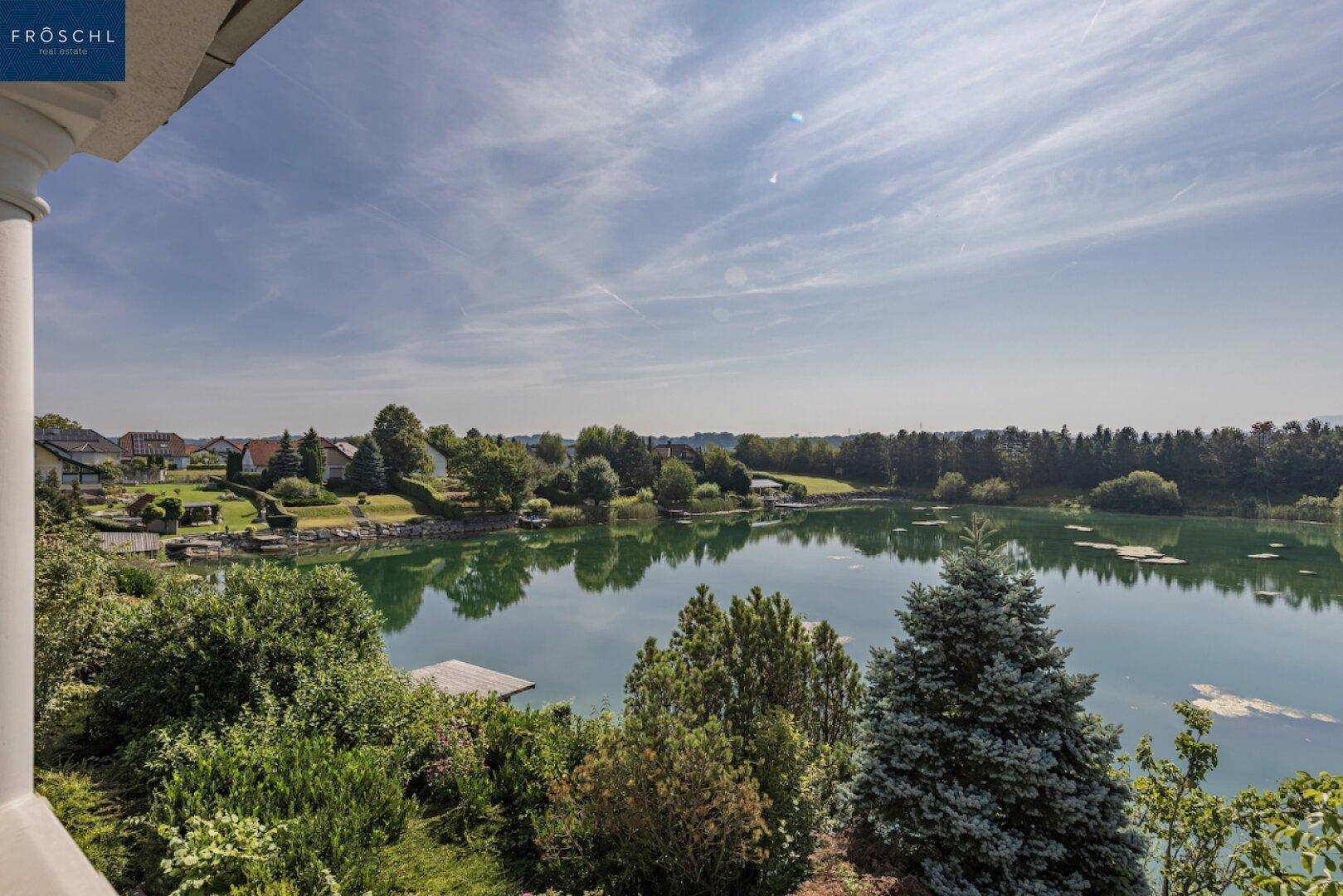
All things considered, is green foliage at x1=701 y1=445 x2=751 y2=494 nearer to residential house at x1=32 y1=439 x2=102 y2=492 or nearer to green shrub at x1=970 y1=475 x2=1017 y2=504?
green shrub at x1=970 y1=475 x2=1017 y2=504

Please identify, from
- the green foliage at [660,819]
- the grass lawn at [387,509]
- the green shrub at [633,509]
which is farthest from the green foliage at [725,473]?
the green foliage at [660,819]

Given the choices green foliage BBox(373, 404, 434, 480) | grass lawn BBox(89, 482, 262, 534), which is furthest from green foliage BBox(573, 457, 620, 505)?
grass lawn BBox(89, 482, 262, 534)

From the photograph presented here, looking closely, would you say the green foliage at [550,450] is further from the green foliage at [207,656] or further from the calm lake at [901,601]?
the green foliage at [207,656]

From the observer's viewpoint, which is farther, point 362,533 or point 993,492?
point 993,492

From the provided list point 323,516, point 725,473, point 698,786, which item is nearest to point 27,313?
point 698,786

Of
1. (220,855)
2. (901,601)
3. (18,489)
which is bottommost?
(901,601)

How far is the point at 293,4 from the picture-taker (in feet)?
7.45

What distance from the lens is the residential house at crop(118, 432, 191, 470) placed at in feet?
168

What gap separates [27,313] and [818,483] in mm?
63830

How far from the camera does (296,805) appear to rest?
3.58 meters

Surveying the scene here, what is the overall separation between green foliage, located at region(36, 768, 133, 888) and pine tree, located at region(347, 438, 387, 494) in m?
38.4

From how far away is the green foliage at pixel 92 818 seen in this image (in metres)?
3.19

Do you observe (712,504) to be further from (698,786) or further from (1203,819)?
(1203,819)

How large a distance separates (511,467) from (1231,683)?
32.3m
